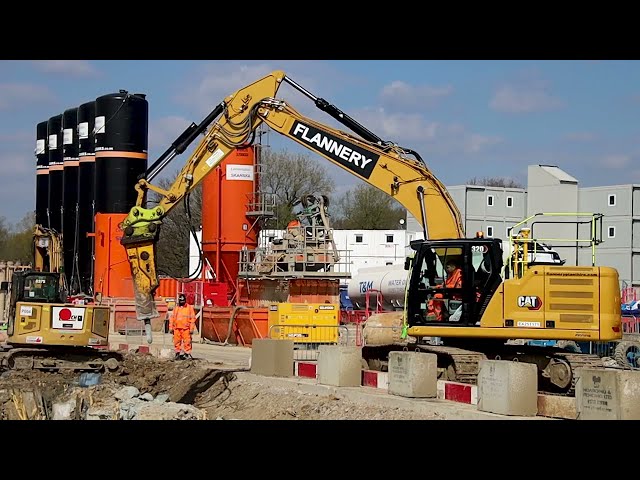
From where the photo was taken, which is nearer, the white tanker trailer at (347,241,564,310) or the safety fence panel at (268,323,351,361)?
the safety fence panel at (268,323,351,361)

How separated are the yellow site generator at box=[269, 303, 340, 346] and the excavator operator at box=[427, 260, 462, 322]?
11905mm

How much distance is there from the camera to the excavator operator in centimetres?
1809

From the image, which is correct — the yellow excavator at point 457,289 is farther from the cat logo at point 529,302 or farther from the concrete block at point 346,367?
the concrete block at point 346,367

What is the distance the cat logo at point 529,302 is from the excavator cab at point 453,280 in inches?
22.7

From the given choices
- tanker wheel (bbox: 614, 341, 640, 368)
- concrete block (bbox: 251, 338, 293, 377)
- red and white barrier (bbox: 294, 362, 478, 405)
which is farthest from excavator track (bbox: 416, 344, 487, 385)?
tanker wheel (bbox: 614, 341, 640, 368)

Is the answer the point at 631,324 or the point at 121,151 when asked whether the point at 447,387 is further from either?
the point at 121,151

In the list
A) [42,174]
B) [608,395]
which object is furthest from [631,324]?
[42,174]

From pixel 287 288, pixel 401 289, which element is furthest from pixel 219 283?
pixel 401 289

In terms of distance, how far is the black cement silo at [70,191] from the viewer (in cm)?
5147

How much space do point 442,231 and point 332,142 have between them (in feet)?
12.2

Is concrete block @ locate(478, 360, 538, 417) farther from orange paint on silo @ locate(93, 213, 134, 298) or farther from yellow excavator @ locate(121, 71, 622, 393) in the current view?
orange paint on silo @ locate(93, 213, 134, 298)

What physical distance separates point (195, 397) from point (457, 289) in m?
7.79

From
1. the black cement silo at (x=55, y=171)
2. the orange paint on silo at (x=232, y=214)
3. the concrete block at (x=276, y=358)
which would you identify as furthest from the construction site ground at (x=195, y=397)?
the black cement silo at (x=55, y=171)
